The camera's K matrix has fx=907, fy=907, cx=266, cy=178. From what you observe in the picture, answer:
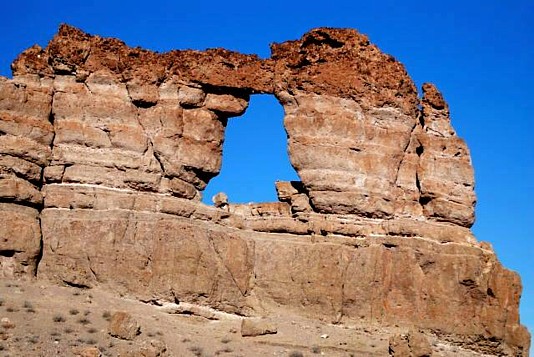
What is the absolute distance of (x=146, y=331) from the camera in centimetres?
3164

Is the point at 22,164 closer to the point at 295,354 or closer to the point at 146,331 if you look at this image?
the point at 146,331

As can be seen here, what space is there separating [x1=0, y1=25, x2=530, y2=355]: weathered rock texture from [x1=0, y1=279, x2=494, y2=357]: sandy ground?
0.81 m

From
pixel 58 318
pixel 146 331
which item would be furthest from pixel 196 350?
pixel 58 318

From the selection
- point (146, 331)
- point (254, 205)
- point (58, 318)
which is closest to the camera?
point (58, 318)

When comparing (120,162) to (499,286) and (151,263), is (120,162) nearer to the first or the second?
(151,263)

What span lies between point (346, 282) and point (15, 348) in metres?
14.0

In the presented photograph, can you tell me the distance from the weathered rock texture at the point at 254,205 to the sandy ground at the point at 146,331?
809 millimetres

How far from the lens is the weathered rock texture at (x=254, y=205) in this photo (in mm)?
35031

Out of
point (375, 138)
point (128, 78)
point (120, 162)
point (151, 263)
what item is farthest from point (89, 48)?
point (375, 138)

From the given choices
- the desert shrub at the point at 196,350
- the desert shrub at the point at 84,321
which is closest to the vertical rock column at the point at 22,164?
the desert shrub at the point at 84,321

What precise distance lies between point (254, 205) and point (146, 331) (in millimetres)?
9006

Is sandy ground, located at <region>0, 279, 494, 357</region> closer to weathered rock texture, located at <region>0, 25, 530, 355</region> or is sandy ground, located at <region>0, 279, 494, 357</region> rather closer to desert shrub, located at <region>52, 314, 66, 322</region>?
desert shrub, located at <region>52, 314, 66, 322</region>

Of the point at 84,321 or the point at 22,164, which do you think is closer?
the point at 84,321

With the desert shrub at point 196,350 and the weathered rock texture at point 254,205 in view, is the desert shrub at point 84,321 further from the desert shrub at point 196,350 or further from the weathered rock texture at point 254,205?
the desert shrub at point 196,350
